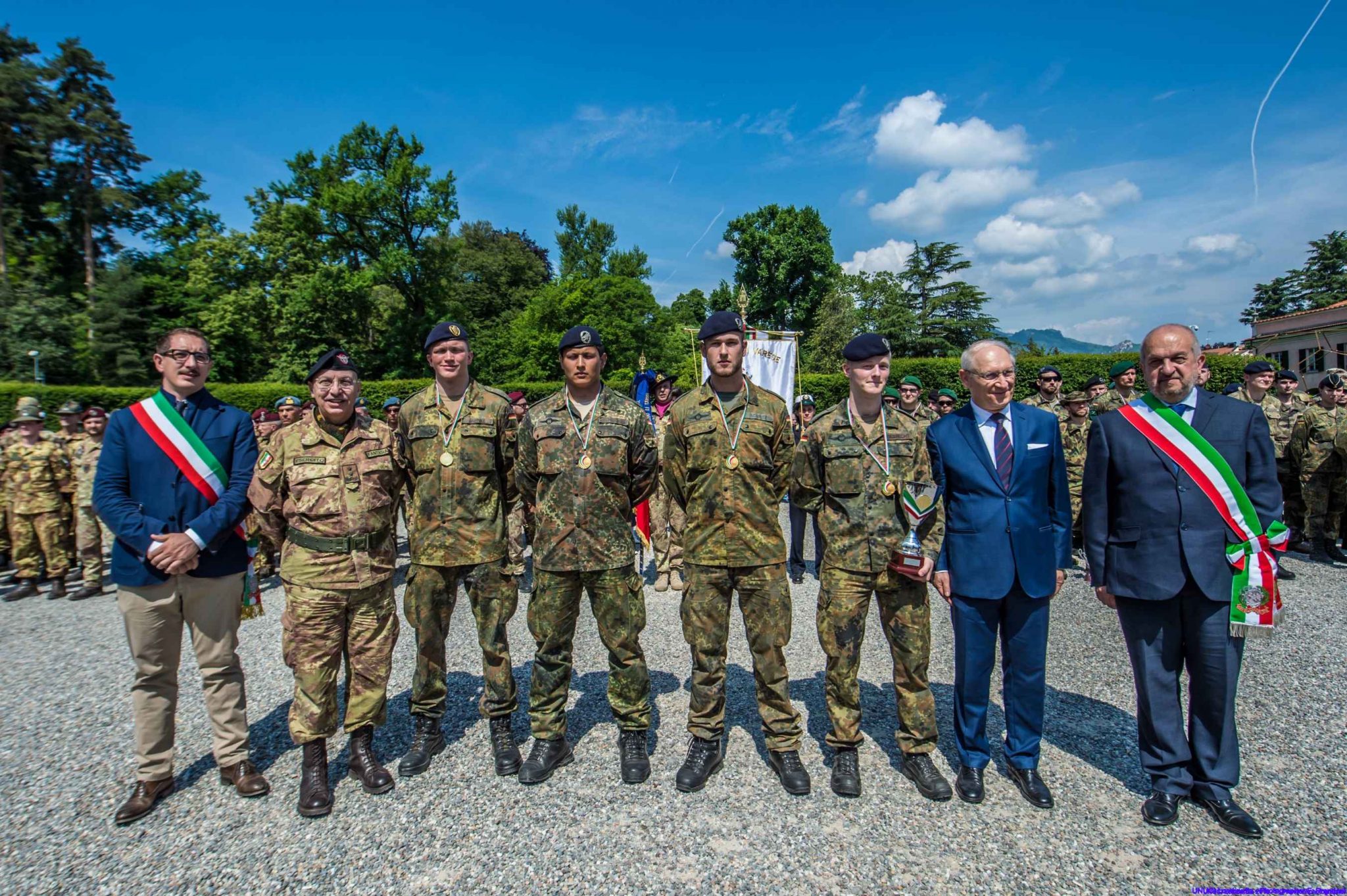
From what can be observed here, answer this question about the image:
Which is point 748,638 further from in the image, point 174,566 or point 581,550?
point 174,566

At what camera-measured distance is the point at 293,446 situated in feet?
11.5

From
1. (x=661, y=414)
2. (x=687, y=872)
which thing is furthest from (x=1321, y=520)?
→ (x=687, y=872)

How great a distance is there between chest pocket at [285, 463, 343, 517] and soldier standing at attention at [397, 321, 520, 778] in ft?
1.46

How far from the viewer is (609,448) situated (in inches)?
142

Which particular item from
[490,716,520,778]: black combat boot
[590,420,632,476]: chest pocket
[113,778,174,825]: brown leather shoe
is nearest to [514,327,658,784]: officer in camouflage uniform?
[590,420,632,476]: chest pocket

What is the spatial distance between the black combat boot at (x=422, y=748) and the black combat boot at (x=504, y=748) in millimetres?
363

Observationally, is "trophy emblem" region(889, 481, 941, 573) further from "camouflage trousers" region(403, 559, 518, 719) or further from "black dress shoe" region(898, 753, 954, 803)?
"camouflage trousers" region(403, 559, 518, 719)

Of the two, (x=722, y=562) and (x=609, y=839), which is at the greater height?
(x=722, y=562)

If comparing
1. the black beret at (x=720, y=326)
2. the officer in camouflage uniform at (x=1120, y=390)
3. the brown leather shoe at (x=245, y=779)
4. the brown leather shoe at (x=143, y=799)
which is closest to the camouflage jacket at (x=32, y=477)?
the brown leather shoe at (x=143, y=799)

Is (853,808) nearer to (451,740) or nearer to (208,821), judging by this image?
(451,740)

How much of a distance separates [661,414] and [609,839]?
583 centimetres

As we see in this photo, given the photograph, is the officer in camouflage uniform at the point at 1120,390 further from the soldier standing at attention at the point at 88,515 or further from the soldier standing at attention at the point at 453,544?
the soldier standing at attention at the point at 88,515

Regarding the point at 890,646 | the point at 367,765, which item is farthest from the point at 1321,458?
the point at 367,765

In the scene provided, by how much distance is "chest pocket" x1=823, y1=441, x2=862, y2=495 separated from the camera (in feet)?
11.4
